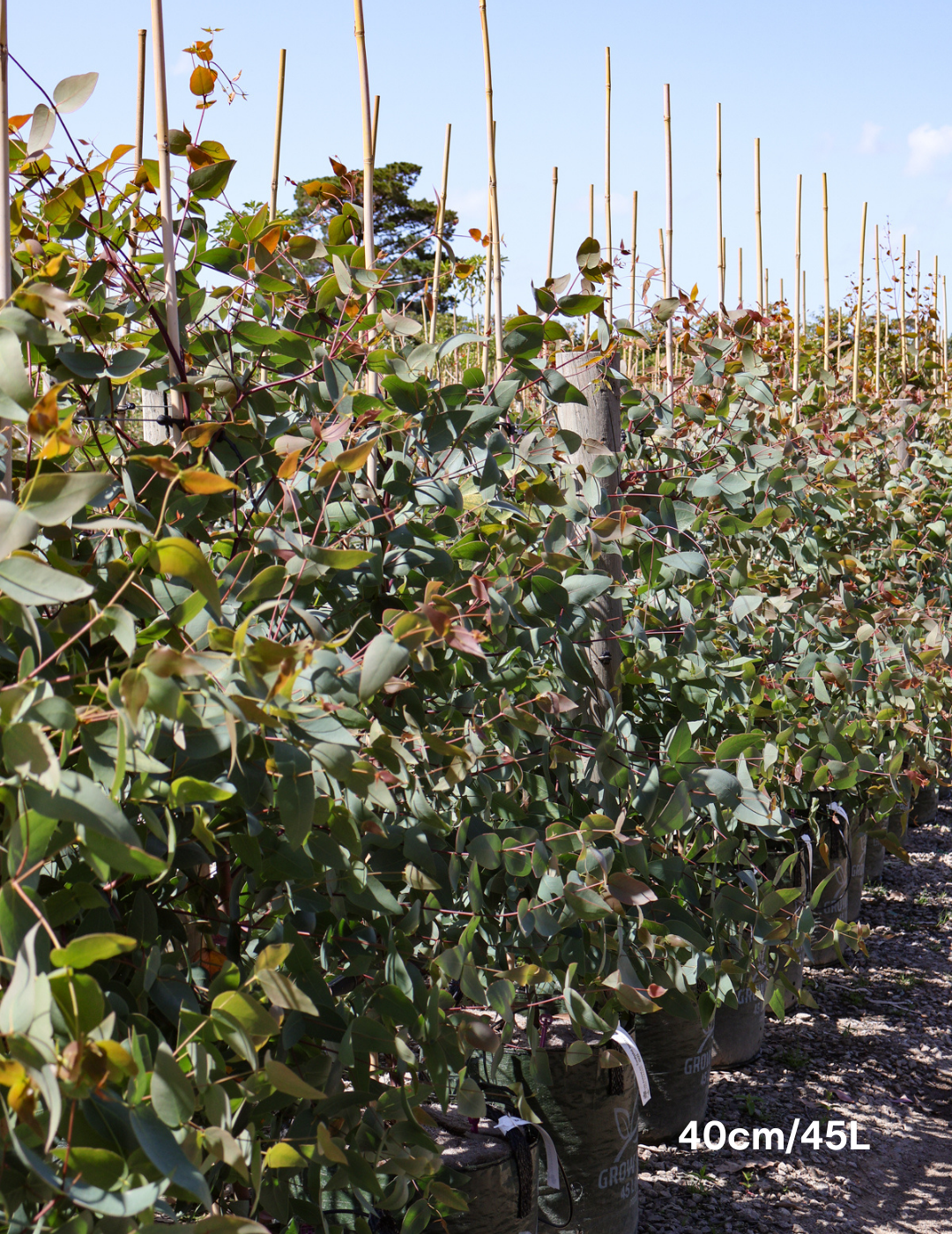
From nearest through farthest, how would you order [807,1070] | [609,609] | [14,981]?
[14,981]
[609,609]
[807,1070]

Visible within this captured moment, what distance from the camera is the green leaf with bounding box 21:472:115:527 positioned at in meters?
0.53

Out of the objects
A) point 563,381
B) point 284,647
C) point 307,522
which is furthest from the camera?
point 563,381

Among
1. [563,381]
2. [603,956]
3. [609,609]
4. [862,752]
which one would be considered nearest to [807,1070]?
[862,752]

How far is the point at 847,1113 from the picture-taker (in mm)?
2410

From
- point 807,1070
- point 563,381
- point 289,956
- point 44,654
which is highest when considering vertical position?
point 563,381

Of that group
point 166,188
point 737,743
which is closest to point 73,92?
point 166,188

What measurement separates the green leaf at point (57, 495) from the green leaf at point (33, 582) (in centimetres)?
3

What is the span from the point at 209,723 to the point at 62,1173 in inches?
9.7

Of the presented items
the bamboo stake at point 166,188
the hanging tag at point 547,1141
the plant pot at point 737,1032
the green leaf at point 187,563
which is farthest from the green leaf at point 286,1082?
the plant pot at point 737,1032

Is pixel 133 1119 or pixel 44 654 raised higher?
pixel 44 654

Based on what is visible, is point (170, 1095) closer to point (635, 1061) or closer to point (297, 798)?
point (297, 798)

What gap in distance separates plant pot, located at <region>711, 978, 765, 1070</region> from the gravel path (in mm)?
34

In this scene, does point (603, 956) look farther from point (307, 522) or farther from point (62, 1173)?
point (62, 1173)

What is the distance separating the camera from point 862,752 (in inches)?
80.5
